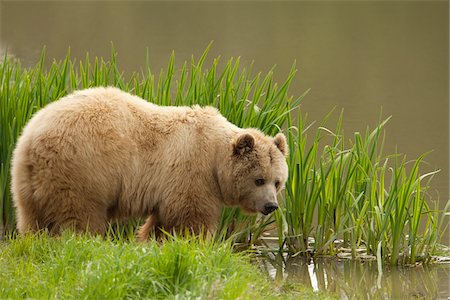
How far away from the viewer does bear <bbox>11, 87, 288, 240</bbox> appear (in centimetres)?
642

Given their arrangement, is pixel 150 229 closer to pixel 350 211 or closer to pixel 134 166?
pixel 134 166

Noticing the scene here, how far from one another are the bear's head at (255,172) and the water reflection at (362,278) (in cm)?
86

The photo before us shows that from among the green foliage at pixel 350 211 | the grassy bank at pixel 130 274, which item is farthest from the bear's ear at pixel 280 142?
the grassy bank at pixel 130 274

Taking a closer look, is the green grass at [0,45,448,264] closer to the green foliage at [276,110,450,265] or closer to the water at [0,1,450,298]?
the green foliage at [276,110,450,265]

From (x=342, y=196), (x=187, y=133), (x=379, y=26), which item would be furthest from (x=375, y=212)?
(x=379, y=26)

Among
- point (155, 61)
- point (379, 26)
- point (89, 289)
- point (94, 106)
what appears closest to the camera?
point (89, 289)

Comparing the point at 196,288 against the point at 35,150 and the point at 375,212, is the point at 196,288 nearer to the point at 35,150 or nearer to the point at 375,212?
the point at 35,150

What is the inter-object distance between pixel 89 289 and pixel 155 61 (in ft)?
44.5

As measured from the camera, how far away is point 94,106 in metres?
6.64

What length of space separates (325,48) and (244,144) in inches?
587

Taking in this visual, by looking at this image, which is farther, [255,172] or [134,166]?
[255,172]

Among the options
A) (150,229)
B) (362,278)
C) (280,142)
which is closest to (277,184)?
(280,142)

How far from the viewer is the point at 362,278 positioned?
7.69 m

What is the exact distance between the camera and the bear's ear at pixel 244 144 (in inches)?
270
